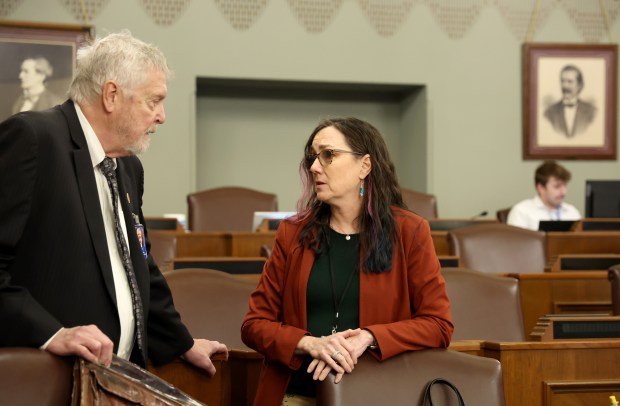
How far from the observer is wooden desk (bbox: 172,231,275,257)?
5262mm

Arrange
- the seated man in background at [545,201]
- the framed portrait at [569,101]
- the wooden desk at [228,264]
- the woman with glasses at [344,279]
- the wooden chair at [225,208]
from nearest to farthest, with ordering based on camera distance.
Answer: the woman with glasses at [344,279] < the wooden desk at [228,264] < the wooden chair at [225,208] < the seated man in background at [545,201] < the framed portrait at [569,101]

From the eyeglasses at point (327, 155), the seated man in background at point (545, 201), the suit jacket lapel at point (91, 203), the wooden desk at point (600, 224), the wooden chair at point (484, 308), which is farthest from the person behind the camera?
the seated man in background at point (545, 201)

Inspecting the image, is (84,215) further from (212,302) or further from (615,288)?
(615,288)

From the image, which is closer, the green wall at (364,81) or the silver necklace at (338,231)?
the silver necklace at (338,231)

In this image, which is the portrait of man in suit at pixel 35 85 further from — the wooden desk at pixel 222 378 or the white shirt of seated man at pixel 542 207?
the wooden desk at pixel 222 378

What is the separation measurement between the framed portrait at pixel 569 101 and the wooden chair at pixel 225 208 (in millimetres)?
2908

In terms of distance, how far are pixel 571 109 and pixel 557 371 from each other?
21.1 feet

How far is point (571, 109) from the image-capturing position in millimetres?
8664

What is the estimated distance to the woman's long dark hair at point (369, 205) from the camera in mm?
2521

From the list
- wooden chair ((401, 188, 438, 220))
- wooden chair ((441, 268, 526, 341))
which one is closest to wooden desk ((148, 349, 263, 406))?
wooden chair ((441, 268, 526, 341))

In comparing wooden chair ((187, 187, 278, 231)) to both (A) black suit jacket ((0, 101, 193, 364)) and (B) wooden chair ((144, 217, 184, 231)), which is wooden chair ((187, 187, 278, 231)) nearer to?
(B) wooden chair ((144, 217, 184, 231))

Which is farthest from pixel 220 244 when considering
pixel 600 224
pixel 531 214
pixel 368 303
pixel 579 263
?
pixel 368 303

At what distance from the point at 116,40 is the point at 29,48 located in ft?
19.1

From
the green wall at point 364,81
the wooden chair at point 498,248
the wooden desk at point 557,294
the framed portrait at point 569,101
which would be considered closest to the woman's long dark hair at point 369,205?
the wooden desk at point 557,294
